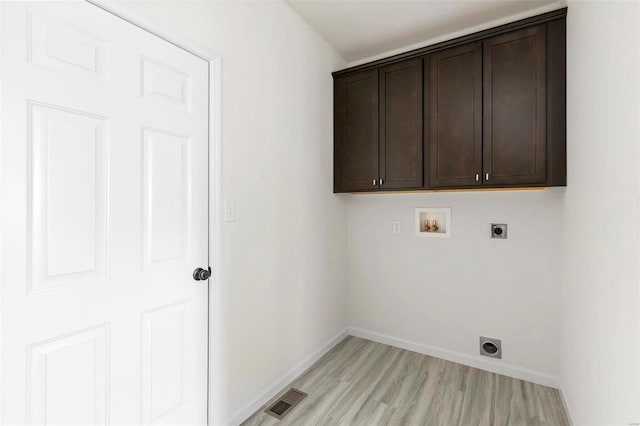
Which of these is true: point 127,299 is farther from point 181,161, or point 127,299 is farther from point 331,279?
point 331,279

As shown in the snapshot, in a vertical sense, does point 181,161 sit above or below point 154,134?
below

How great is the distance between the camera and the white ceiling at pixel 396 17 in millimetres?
2131

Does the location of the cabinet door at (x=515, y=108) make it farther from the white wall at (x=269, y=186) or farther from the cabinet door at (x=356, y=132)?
the white wall at (x=269, y=186)

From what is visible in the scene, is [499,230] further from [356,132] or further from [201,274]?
[201,274]

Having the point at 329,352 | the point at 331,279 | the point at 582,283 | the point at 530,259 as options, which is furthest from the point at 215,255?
the point at 530,259

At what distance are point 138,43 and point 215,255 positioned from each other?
1.04 metres

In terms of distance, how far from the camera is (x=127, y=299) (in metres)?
1.29

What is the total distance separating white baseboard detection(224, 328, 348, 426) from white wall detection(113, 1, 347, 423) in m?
0.04

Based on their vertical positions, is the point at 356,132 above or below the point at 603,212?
above

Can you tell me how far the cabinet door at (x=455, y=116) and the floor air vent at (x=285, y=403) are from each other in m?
1.78

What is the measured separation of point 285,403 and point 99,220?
160 centimetres

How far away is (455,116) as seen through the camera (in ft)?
7.39

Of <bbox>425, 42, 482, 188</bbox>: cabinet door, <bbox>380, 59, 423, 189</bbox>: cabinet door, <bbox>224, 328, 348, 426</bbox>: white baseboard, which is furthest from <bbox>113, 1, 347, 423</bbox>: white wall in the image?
<bbox>425, 42, 482, 188</bbox>: cabinet door

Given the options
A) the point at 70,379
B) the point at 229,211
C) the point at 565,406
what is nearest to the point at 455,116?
the point at 229,211
